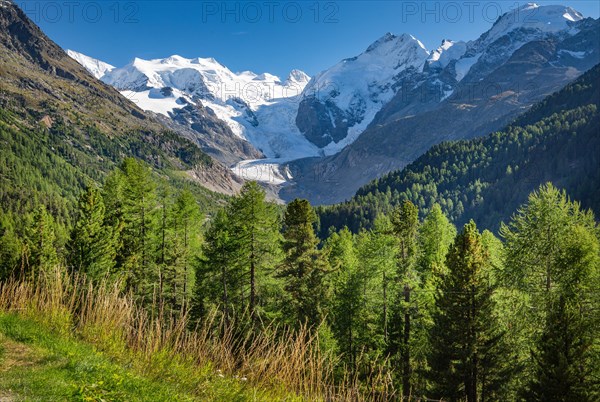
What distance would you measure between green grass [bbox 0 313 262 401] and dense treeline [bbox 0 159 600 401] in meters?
9.13

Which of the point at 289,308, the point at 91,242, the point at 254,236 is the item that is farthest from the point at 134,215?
the point at 289,308

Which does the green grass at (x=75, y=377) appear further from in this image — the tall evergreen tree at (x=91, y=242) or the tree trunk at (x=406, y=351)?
the tree trunk at (x=406, y=351)

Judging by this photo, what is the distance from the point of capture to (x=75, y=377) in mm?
6641

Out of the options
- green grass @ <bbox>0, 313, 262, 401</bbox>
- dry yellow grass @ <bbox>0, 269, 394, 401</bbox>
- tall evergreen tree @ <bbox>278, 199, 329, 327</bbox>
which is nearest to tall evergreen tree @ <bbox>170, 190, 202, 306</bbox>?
tall evergreen tree @ <bbox>278, 199, 329, 327</bbox>

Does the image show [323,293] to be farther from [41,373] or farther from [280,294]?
[41,373]

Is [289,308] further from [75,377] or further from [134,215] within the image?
[75,377]

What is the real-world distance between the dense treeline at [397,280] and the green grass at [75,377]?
913 cm

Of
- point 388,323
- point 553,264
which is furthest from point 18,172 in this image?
point 553,264

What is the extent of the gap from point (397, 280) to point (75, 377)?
2528 cm

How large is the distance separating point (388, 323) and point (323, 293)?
19.0ft

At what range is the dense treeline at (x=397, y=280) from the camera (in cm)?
2156

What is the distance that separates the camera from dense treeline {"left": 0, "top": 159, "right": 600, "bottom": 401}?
70.7 feet

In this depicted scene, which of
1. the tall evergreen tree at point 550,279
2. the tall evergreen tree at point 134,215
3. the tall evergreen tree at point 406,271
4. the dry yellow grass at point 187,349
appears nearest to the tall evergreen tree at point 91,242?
the tall evergreen tree at point 134,215

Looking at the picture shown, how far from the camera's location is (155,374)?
24.8 ft
